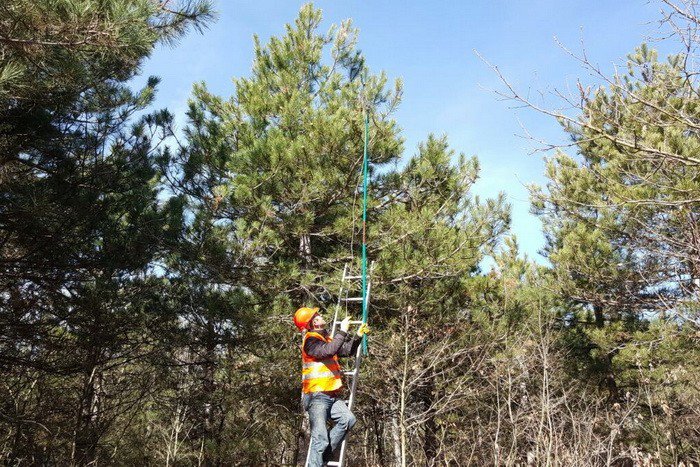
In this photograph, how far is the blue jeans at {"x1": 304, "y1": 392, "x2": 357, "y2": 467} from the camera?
4094 millimetres

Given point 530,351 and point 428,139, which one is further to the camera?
point 530,351

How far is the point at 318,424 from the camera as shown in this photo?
416 cm

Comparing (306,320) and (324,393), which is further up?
(306,320)

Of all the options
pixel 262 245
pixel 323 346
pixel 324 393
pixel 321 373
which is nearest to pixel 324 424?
pixel 324 393

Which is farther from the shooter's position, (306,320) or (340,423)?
(306,320)

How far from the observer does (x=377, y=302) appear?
26.5 feet

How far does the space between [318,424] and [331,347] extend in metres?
0.66

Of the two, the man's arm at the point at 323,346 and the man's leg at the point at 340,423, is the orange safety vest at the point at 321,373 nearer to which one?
the man's arm at the point at 323,346

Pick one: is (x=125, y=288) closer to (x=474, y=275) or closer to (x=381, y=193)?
(x=381, y=193)

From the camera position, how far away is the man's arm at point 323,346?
159 inches

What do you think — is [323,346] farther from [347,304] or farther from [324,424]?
[347,304]

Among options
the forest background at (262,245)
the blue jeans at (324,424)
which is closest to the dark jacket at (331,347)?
the blue jeans at (324,424)

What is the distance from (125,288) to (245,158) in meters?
2.26

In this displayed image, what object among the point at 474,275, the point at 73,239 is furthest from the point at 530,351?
the point at 73,239
